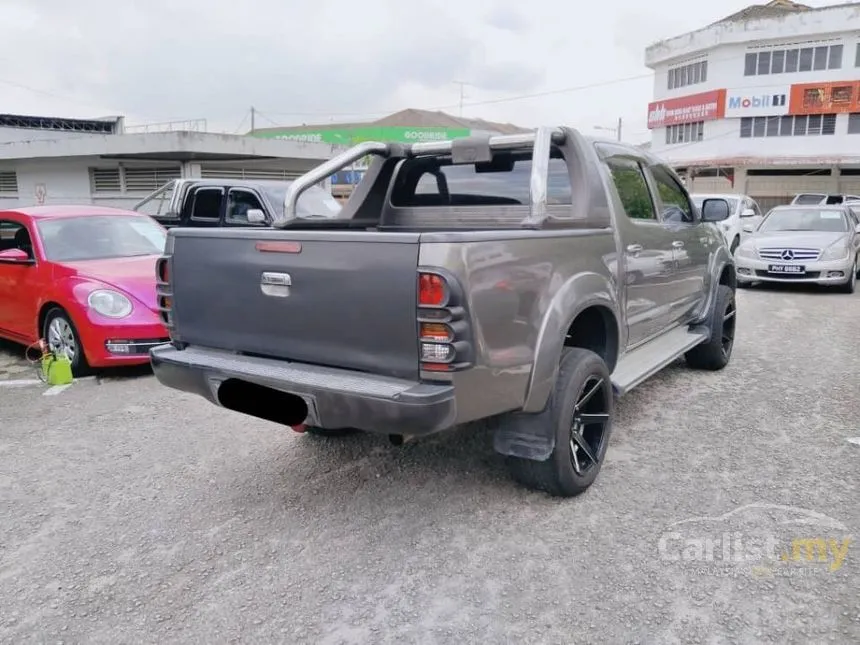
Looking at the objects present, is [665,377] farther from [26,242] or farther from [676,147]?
[676,147]

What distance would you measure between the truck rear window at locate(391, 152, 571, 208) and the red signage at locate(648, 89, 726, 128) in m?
39.7

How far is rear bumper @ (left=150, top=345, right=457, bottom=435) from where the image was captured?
105 inches

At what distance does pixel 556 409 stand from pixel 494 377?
0.54 meters

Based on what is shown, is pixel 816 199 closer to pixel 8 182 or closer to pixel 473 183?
pixel 473 183

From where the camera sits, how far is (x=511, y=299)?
292cm

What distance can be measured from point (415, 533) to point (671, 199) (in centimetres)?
337

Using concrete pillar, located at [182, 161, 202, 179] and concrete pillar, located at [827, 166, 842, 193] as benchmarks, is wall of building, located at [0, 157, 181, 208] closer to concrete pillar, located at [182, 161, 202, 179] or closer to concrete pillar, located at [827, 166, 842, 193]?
concrete pillar, located at [182, 161, 202, 179]

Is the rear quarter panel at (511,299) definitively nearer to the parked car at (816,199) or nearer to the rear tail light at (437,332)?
the rear tail light at (437,332)

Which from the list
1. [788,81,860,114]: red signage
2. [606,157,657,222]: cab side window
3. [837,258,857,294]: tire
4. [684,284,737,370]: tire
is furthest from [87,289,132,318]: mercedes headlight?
[788,81,860,114]: red signage

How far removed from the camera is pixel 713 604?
2.65 m

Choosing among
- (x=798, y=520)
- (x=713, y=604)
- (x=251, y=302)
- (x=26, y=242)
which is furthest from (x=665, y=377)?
(x=26, y=242)

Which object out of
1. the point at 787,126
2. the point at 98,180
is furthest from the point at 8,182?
the point at 787,126

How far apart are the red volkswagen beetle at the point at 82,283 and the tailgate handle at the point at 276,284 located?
3.22m

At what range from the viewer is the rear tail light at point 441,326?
264 centimetres
